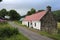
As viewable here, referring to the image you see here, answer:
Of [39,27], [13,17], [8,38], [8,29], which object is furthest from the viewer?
[13,17]

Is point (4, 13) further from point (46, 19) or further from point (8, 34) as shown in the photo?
point (8, 34)

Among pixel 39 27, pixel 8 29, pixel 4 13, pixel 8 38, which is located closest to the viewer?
pixel 8 38

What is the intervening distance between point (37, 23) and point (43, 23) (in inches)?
74.8

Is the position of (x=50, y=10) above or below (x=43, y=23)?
above

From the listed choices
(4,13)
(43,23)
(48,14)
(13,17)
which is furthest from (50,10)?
(4,13)

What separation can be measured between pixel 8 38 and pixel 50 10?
29.6m

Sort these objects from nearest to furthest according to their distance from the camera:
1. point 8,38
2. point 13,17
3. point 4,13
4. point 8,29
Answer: point 8,38, point 8,29, point 13,17, point 4,13

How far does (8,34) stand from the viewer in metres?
20.1

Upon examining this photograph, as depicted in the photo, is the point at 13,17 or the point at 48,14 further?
the point at 13,17

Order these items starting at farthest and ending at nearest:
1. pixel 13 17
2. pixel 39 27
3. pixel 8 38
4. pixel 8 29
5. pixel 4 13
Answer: pixel 4 13 → pixel 13 17 → pixel 39 27 → pixel 8 29 → pixel 8 38

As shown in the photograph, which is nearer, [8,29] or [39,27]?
[8,29]

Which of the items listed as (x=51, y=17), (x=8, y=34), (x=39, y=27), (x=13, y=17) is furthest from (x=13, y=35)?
(x=13, y=17)

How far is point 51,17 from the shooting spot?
47.3m

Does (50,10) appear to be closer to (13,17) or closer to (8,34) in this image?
(8,34)
